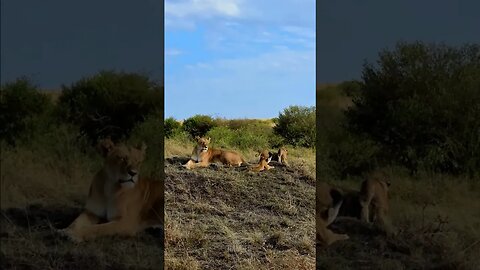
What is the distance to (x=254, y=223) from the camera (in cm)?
679

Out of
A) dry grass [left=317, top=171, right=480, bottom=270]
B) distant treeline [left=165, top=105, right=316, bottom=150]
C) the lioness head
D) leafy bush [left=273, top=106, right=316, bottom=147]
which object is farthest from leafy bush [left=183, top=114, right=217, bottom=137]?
dry grass [left=317, top=171, right=480, bottom=270]

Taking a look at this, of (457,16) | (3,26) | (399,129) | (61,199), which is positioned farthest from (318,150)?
(3,26)

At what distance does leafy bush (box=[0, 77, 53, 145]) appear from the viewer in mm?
3998

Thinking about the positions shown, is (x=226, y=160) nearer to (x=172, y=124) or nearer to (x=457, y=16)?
(x=172, y=124)

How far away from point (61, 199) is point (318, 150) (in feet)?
5.67

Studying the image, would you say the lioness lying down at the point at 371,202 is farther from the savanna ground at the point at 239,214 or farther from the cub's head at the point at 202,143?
the cub's head at the point at 202,143

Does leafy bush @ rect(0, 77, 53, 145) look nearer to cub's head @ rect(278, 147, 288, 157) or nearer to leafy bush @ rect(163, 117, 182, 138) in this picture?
leafy bush @ rect(163, 117, 182, 138)

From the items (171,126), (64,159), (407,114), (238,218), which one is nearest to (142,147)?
(64,159)

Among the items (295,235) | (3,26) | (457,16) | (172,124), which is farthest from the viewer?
(172,124)

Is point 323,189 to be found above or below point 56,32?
below

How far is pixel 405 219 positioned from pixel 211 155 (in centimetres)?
343

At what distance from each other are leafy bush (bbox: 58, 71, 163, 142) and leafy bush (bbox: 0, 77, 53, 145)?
12 centimetres

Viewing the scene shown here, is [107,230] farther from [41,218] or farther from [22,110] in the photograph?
[22,110]

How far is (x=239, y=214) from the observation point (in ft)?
22.7
